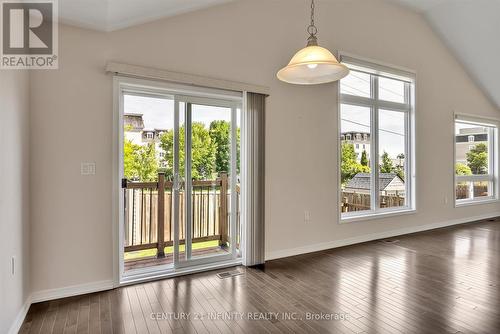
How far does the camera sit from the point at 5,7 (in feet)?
7.09

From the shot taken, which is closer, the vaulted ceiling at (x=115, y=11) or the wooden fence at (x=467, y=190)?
the vaulted ceiling at (x=115, y=11)

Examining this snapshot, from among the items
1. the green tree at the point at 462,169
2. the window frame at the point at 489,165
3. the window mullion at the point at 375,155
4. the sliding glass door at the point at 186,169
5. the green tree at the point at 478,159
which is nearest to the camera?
the sliding glass door at the point at 186,169

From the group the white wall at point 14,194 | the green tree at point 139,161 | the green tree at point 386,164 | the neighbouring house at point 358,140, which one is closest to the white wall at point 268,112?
the white wall at point 14,194

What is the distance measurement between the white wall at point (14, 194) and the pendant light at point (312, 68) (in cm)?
215

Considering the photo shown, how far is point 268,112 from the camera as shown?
154 inches

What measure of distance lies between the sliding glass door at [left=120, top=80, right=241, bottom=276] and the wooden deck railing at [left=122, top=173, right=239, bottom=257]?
1 cm

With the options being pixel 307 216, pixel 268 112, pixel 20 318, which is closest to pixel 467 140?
pixel 307 216

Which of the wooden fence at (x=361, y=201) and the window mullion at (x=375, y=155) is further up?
the window mullion at (x=375, y=155)

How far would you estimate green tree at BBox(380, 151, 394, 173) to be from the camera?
526 centimetres

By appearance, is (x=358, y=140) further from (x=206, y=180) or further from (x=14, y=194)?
(x=14, y=194)

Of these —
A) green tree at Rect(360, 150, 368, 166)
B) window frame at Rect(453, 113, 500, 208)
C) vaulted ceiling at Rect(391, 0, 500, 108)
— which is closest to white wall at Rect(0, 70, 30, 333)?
green tree at Rect(360, 150, 368, 166)

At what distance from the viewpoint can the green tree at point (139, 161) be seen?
3.78 metres

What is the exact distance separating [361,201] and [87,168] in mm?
4168

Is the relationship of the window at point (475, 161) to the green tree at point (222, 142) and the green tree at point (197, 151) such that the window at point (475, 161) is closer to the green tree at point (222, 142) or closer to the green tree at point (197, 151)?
the green tree at point (222, 142)
